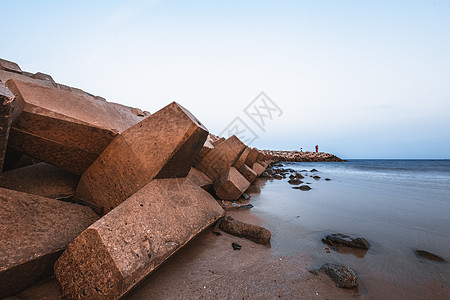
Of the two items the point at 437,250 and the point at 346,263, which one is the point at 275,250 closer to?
the point at 346,263

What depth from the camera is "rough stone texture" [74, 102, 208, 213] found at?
2.00 m

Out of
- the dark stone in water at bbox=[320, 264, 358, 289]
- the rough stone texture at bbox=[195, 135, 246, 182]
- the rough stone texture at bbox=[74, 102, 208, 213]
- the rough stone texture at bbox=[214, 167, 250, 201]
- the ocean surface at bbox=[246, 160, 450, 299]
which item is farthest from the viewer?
the rough stone texture at bbox=[195, 135, 246, 182]

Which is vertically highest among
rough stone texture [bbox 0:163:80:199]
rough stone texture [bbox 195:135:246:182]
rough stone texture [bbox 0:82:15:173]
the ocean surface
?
rough stone texture [bbox 0:82:15:173]

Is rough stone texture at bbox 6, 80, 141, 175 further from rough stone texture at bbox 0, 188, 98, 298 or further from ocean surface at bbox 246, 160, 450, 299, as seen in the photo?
ocean surface at bbox 246, 160, 450, 299

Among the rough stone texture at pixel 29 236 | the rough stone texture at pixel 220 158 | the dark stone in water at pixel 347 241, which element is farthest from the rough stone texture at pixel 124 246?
the rough stone texture at pixel 220 158

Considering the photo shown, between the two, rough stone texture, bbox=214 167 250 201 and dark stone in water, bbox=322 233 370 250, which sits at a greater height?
rough stone texture, bbox=214 167 250 201

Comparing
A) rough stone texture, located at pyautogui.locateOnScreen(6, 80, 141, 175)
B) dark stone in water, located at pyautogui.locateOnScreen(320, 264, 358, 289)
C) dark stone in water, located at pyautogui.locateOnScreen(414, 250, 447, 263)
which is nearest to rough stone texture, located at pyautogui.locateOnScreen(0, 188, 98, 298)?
rough stone texture, located at pyautogui.locateOnScreen(6, 80, 141, 175)

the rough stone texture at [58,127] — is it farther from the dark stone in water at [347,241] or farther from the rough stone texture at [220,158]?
the dark stone in water at [347,241]

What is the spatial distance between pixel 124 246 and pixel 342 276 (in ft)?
5.65

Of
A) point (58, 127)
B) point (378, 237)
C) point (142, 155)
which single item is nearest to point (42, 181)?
point (58, 127)

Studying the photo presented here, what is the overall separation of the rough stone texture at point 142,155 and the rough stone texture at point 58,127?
0.17m

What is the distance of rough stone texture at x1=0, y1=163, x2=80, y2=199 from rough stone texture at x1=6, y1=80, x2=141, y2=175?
278 mm

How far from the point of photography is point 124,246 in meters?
1.42

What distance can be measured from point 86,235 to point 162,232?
0.53 meters
